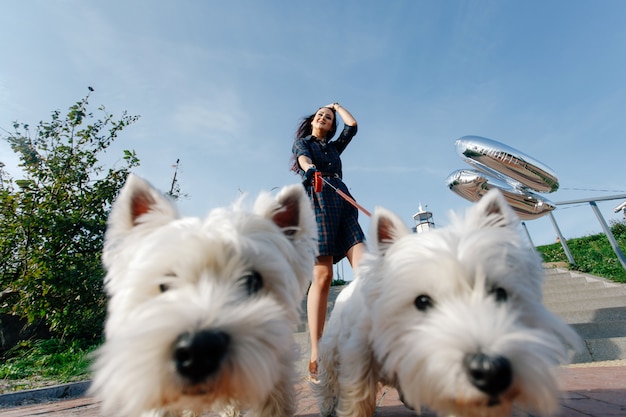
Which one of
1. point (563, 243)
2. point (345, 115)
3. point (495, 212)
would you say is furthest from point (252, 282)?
point (563, 243)

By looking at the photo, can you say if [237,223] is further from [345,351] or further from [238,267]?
[345,351]

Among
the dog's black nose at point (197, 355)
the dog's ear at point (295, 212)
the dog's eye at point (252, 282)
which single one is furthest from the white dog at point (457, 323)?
the dog's black nose at point (197, 355)

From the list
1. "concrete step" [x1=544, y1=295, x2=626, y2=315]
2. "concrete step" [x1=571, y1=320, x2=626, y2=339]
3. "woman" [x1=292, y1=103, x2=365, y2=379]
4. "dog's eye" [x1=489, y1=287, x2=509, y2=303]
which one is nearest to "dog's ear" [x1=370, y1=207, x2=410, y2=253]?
"dog's eye" [x1=489, y1=287, x2=509, y2=303]

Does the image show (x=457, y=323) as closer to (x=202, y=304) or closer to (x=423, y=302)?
(x=423, y=302)

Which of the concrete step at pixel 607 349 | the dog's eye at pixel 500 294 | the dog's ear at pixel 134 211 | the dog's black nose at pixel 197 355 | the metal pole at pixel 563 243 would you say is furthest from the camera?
the metal pole at pixel 563 243

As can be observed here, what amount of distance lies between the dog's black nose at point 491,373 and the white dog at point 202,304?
846mm

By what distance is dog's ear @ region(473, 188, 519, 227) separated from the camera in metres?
2.30

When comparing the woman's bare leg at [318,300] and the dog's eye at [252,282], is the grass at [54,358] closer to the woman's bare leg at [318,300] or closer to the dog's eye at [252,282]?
the woman's bare leg at [318,300]

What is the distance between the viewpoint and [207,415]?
10.3ft

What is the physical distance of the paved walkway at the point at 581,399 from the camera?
99.6 inches

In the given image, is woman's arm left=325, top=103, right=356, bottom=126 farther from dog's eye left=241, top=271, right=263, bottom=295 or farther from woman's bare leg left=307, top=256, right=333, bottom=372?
dog's eye left=241, top=271, right=263, bottom=295

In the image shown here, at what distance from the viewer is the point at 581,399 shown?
288cm

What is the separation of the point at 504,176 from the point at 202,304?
860cm

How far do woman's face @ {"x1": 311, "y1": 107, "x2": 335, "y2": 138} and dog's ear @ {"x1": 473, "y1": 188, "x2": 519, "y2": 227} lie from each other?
3.13 metres
